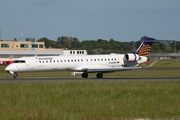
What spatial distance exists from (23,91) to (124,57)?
24029 millimetres

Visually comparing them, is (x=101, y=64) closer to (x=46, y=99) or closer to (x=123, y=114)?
(x=46, y=99)

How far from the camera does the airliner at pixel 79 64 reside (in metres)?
46.0

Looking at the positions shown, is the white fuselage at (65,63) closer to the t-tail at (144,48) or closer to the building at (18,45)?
the t-tail at (144,48)

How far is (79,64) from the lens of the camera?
47.9 m

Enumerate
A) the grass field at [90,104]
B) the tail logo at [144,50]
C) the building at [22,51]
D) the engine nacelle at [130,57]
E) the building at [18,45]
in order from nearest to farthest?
the grass field at [90,104] < the engine nacelle at [130,57] < the tail logo at [144,50] < the building at [22,51] < the building at [18,45]

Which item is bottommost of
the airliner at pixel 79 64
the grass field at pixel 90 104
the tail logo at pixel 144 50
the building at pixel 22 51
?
the grass field at pixel 90 104

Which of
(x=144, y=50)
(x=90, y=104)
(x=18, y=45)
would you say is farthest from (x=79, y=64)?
(x=18, y=45)

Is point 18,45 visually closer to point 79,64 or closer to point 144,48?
point 144,48

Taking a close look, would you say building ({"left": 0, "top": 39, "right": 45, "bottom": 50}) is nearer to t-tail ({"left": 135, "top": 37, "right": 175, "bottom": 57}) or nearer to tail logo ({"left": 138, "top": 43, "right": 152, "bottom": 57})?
t-tail ({"left": 135, "top": 37, "right": 175, "bottom": 57})

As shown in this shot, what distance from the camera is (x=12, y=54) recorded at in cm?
11612

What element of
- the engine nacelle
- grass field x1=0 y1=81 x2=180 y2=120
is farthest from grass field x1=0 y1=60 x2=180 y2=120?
the engine nacelle

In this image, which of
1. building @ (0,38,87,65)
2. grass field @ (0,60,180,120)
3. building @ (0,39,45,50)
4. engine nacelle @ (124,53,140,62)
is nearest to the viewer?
grass field @ (0,60,180,120)

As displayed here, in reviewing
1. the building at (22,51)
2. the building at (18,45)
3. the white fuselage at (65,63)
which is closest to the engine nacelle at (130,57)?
the white fuselage at (65,63)

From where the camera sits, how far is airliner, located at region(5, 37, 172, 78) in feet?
151
